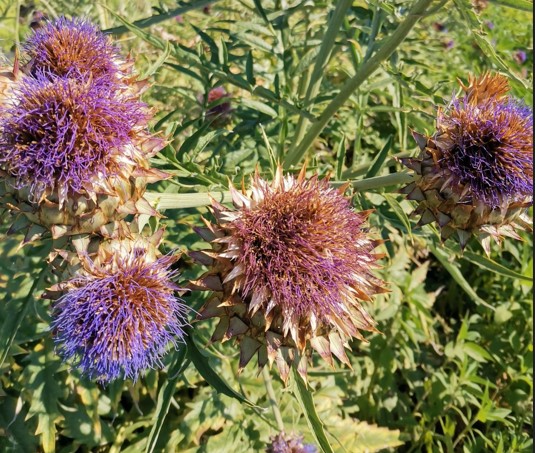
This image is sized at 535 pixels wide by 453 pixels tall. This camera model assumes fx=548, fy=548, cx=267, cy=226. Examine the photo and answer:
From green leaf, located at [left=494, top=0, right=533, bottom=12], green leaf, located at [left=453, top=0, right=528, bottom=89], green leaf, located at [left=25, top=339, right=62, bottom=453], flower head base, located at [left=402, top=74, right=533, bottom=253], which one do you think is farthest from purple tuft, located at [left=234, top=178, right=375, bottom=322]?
green leaf, located at [left=25, top=339, right=62, bottom=453]

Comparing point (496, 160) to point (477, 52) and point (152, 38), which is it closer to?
point (152, 38)

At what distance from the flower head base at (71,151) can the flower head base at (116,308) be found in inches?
4.2

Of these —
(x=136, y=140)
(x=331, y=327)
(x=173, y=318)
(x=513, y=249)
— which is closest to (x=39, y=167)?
(x=136, y=140)

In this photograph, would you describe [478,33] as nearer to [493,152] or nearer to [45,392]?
[493,152]

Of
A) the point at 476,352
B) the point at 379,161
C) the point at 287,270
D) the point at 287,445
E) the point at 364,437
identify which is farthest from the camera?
the point at 476,352

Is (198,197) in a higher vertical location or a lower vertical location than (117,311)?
higher

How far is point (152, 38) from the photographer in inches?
68.7

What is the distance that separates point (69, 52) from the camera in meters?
1.48

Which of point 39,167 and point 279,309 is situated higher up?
point 39,167

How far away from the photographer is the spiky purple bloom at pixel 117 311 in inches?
55.6

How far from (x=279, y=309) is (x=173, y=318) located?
293 millimetres

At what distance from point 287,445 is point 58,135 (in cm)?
132

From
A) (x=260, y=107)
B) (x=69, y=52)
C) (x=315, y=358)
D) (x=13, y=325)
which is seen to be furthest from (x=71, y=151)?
(x=315, y=358)

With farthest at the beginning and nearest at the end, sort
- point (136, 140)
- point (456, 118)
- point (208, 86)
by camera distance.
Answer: point (208, 86)
point (456, 118)
point (136, 140)
